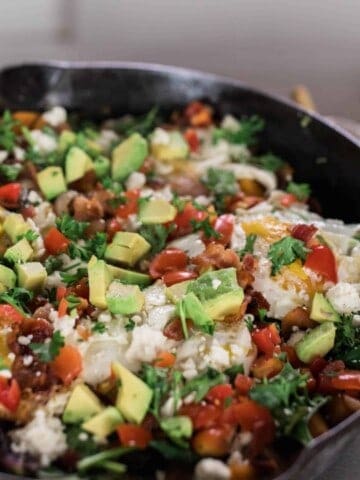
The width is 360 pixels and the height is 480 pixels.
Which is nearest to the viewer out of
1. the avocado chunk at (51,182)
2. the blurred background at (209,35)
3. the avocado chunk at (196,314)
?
the avocado chunk at (196,314)

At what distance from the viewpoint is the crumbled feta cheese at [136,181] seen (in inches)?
110

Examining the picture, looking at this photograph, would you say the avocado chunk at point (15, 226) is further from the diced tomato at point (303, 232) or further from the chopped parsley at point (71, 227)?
the diced tomato at point (303, 232)

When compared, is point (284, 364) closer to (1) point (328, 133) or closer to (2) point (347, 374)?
(2) point (347, 374)

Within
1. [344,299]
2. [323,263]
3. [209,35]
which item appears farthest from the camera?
[209,35]

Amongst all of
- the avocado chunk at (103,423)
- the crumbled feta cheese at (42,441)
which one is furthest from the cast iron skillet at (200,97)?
the crumbled feta cheese at (42,441)

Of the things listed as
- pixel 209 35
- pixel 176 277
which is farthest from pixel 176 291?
pixel 209 35

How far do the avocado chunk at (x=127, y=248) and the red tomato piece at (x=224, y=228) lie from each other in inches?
8.7

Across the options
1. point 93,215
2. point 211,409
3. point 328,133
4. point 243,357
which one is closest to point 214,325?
point 243,357

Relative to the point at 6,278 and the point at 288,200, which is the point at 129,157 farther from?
the point at 6,278

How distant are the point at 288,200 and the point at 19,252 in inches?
37.6

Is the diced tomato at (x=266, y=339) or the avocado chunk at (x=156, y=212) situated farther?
the avocado chunk at (x=156, y=212)

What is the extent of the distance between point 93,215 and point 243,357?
77 cm

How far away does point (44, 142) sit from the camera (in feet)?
9.61

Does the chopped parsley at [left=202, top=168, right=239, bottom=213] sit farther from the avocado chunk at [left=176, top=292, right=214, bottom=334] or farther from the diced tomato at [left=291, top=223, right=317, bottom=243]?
the avocado chunk at [left=176, top=292, right=214, bottom=334]
